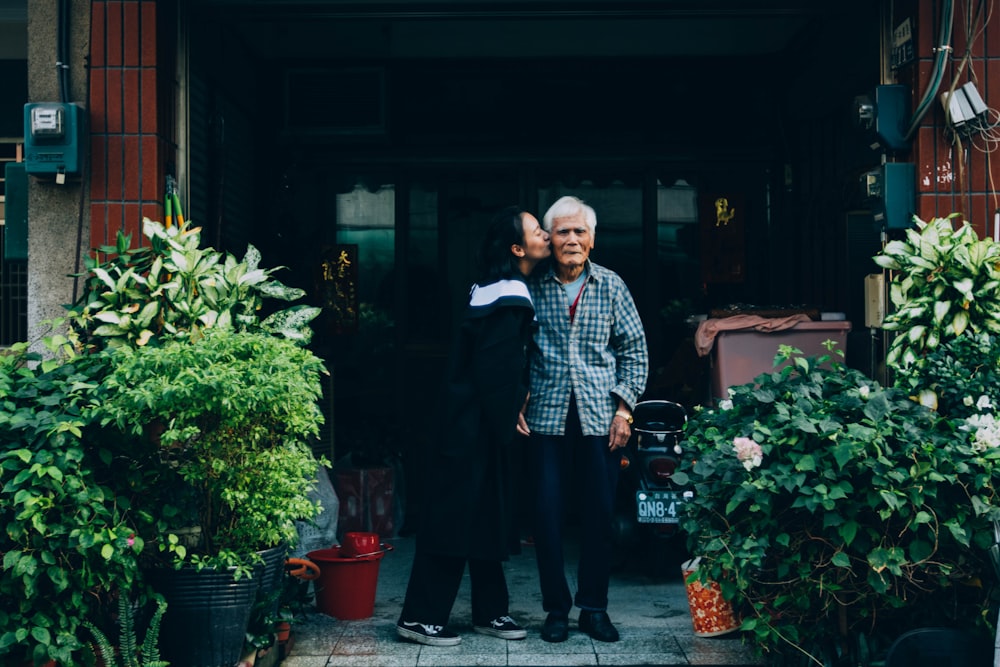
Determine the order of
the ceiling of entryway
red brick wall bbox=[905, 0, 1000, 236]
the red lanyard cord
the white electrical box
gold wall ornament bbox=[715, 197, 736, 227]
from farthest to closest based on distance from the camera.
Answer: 1. gold wall ornament bbox=[715, 197, 736, 227]
2. the ceiling of entryway
3. the white electrical box
4. red brick wall bbox=[905, 0, 1000, 236]
5. the red lanyard cord

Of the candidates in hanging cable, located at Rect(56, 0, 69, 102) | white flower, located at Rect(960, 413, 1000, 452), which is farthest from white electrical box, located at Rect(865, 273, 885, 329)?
hanging cable, located at Rect(56, 0, 69, 102)

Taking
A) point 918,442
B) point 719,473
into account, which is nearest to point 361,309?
point 719,473

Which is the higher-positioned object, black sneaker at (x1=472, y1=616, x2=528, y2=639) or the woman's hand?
the woman's hand

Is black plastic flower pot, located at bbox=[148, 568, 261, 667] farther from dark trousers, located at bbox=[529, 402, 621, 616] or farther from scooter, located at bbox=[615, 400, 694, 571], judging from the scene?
scooter, located at bbox=[615, 400, 694, 571]

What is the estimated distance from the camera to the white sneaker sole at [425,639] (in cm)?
514

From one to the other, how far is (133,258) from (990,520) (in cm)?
406

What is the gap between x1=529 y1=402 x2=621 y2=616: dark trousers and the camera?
207 inches

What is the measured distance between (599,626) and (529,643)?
37 cm

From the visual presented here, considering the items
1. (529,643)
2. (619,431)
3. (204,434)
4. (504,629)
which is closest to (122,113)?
(204,434)

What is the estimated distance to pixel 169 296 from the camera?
4.78m

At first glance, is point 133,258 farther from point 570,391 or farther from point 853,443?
point 853,443

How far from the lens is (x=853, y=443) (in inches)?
162

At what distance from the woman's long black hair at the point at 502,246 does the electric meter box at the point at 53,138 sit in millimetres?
2266

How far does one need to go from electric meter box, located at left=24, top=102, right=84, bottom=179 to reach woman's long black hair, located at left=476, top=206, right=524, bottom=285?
2.27 meters
